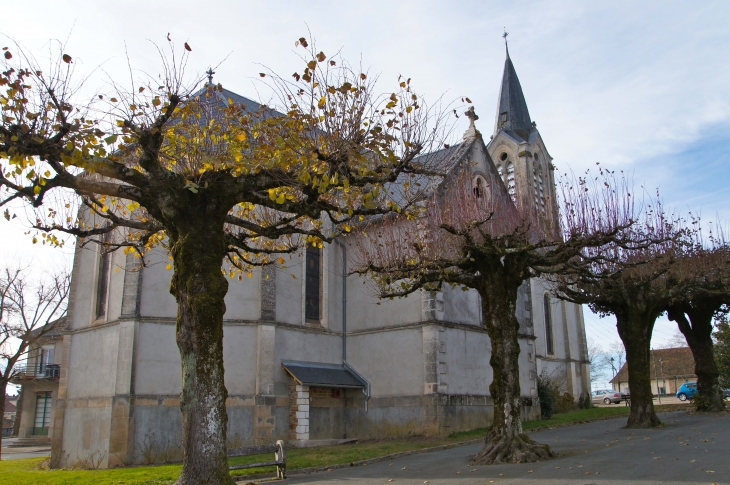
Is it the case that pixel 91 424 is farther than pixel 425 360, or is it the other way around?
pixel 425 360

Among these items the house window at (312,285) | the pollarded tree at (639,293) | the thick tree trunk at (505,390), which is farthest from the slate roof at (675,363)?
the thick tree trunk at (505,390)

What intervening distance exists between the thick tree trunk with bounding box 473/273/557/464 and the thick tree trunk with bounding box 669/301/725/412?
14.8 m

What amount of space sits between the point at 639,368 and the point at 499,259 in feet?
27.2

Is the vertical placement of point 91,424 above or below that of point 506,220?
below

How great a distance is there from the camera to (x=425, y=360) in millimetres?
20156

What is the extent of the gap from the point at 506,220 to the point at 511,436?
6029 mm

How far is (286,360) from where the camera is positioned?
20.0m

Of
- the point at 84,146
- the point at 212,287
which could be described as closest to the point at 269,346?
the point at 212,287

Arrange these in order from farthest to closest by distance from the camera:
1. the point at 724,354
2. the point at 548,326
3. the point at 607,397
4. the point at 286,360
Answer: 1. the point at 607,397
2. the point at 548,326
3. the point at 724,354
4. the point at 286,360

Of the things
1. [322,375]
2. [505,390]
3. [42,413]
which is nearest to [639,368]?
[505,390]

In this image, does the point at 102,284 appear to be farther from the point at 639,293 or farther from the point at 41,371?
the point at 41,371

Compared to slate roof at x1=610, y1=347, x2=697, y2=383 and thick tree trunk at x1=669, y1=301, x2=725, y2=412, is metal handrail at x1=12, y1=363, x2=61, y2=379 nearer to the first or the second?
thick tree trunk at x1=669, y1=301, x2=725, y2=412

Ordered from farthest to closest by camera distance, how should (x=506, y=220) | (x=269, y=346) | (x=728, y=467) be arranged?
1. (x=269, y=346)
2. (x=506, y=220)
3. (x=728, y=467)

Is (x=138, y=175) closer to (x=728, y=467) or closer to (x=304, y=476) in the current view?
(x=304, y=476)
